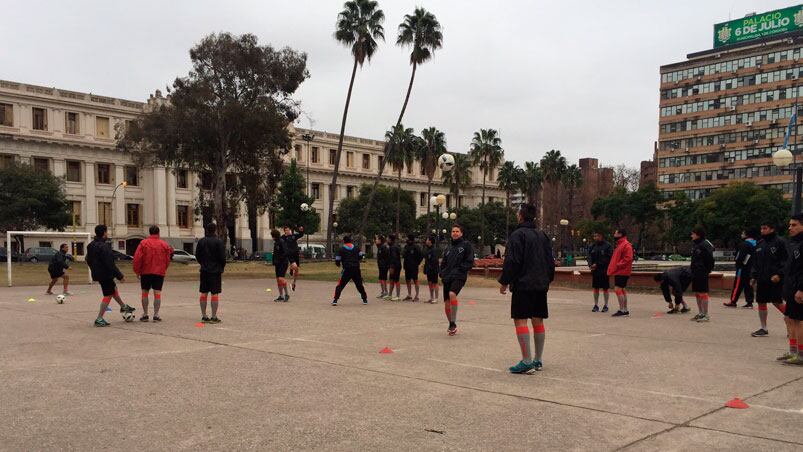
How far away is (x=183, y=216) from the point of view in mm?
73500

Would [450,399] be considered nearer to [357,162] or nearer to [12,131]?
[12,131]

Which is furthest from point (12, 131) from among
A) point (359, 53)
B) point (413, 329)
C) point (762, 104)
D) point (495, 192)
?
point (762, 104)

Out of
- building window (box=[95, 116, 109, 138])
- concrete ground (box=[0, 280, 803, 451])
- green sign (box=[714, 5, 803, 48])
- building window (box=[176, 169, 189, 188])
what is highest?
green sign (box=[714, 5, 803, 48])

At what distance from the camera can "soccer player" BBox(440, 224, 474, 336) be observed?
33.2 ft

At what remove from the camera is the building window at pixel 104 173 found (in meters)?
67.6

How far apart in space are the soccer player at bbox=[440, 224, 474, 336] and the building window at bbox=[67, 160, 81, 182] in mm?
64526

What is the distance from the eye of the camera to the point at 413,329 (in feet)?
35.7

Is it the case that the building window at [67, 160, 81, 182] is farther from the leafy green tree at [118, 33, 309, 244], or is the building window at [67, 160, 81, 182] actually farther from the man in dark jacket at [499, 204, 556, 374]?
the man in dark jacket at [499, 204, 556, 374]

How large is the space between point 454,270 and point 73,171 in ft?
215

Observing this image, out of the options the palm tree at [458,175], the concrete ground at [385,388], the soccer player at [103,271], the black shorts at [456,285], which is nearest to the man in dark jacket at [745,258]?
the concrete ground at [385,388]

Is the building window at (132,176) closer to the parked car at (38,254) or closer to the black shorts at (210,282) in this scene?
the parked car at (38,254)

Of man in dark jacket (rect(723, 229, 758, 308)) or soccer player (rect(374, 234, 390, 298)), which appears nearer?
man in dark jacket (rect(723, 229, 758, 308))

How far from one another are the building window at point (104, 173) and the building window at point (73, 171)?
196cm

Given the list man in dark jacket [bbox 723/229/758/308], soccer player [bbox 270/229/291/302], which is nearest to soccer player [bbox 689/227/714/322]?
man in dark jacket [bbox 723/229/758/308]
